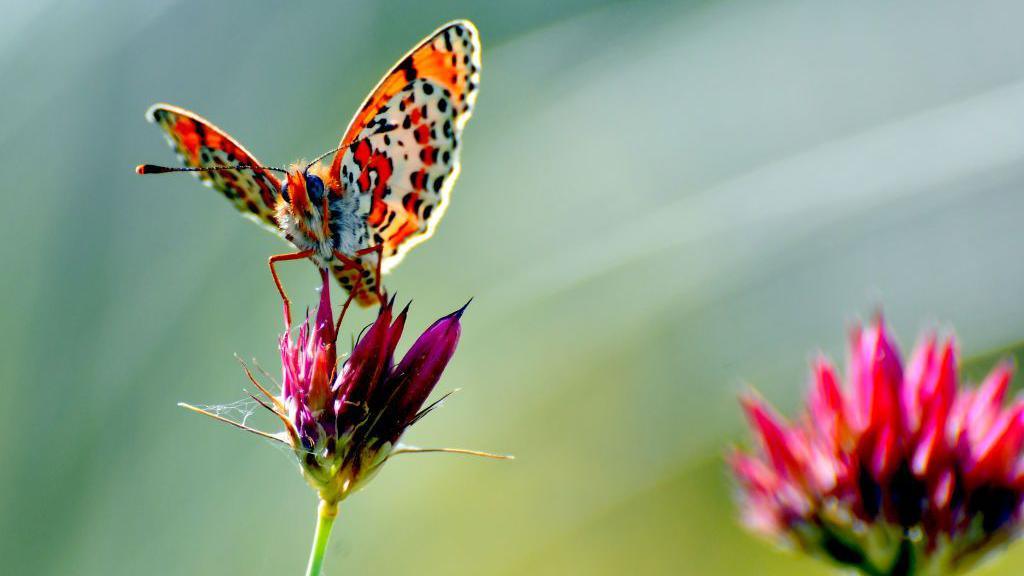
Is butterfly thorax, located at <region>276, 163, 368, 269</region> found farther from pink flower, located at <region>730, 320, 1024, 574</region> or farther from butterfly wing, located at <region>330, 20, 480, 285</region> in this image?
pink flower, located at <region>730, 320, 1024, 574</region>

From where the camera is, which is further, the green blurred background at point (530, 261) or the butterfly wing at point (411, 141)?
the green blurred background at point (530, 261)

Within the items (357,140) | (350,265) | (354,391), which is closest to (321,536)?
(354,391)

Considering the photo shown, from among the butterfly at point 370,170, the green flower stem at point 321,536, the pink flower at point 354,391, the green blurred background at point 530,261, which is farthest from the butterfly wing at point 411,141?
the green blurred background at point 530,261

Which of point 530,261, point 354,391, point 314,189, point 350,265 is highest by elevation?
point 530,261

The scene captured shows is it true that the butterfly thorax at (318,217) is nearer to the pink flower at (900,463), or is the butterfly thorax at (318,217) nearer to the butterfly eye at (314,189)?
the butterfly eye at (314,189)

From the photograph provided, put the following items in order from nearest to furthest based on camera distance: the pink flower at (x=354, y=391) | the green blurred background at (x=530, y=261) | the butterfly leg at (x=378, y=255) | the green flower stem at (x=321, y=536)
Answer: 1. the green flower stem at (x=321, y=536)
2. the pink flower at (x=354, y=391)
3. the butterfly leg at (x=378, y=255)
4. the green blurred background at (x=530, y=261)

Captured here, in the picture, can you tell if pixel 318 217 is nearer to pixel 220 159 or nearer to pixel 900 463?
pixel 220 159

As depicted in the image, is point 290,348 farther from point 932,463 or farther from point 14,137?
point 14,137
